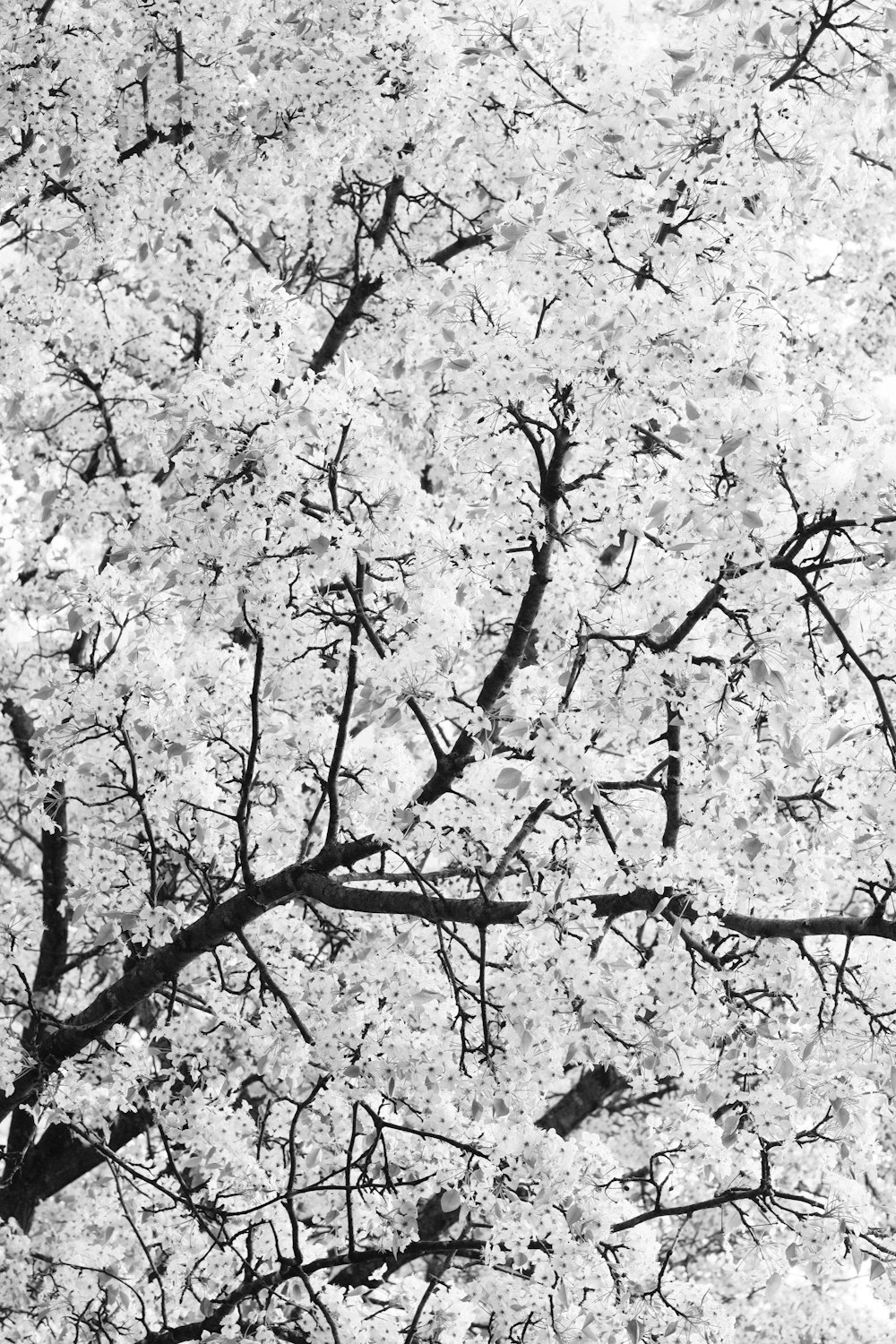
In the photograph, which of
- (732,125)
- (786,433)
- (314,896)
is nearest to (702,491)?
(786,433)

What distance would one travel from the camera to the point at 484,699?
500 centimetres

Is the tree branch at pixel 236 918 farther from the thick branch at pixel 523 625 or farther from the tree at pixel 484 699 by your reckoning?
the thick branch at pixel 523 625

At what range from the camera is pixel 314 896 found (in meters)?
5.01

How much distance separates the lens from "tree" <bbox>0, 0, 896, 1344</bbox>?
4285 millimetres

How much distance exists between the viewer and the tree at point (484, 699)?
4.29 m

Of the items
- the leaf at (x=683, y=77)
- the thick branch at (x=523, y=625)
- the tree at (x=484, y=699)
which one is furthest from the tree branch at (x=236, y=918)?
the leaf at (x=683, y=77)

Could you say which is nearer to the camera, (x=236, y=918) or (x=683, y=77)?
(x=683, y=77)

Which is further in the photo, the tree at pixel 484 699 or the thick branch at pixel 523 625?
the thick branch at pixel 523 625

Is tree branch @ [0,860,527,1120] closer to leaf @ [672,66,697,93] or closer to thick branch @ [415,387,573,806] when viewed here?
thick branch @ [415,387,573,806]

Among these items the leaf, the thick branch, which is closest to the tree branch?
the thick branch

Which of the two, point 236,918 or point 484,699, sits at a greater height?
point 484,699

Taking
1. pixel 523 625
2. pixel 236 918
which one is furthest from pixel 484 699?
pixel 236 918

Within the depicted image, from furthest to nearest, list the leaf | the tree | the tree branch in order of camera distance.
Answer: the tree branch → the tree → the leaf

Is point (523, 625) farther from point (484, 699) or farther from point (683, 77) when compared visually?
point (683, 77)
